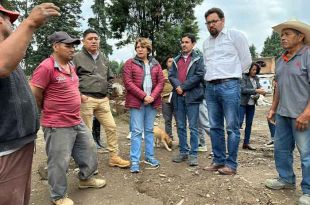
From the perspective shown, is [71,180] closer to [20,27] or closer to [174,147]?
[174,147]

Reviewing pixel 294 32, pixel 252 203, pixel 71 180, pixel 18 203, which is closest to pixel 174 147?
pixel 71 180

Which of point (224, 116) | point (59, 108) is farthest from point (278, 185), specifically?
point (59, 108)

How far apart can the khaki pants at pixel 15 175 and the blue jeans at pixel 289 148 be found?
3.25 m

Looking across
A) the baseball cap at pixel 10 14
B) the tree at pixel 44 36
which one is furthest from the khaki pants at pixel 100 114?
the tree at pixel 44 36

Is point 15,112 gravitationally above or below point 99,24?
below

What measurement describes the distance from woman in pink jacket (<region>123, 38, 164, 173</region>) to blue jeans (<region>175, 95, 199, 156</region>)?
0.46m

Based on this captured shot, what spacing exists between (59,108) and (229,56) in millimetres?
2513

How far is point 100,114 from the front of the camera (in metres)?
5.62

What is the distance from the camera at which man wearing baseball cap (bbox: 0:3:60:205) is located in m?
2.13

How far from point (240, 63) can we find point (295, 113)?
46.5 inches

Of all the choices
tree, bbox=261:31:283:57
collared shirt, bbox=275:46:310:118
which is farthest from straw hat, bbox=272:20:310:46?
tree, bbox=261:31:283:57

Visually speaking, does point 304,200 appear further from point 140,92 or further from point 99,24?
point 99,24

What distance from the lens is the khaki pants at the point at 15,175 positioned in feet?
7.55

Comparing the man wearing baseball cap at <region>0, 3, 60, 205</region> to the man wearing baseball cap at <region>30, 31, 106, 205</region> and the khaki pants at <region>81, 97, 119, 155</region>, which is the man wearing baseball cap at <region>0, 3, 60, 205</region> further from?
the khaki pants at <region>81, 97, 119, 155</region>
